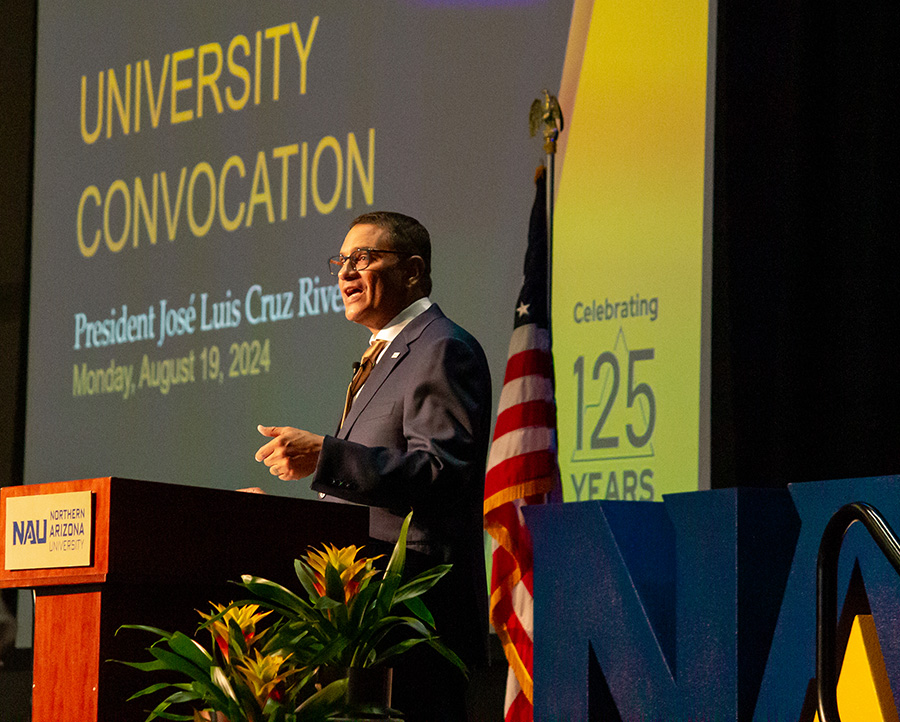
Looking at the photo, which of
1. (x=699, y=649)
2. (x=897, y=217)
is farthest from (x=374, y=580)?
(x=897, y=217)

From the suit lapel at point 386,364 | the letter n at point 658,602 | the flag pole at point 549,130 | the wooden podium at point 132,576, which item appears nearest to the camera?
the wooden podium at point 132,576

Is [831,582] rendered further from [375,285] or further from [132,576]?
[375,285]

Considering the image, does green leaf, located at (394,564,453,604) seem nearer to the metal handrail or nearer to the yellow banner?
the metal handrail

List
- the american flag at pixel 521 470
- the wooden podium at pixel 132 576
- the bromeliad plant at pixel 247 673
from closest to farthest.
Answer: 1. the bromeliad plant at pixel 247 673
2. the wooden podium at pixel 132 576
3. the american flag at pixel 521 470

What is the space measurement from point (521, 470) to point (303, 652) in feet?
6.73

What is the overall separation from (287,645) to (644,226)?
2470 millimetres

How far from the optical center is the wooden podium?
2246mm

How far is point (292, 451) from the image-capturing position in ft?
8.50

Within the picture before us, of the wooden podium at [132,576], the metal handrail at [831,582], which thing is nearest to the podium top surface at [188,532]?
the wooden podium at [132,576]

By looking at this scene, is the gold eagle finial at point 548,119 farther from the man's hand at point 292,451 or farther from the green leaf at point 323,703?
the green leaf at point 323,703

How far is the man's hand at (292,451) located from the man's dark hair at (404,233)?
25.9 inches

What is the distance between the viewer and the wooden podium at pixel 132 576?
2.25 m

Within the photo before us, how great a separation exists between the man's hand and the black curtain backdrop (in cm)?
169

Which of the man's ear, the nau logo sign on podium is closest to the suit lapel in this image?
the man's ear
